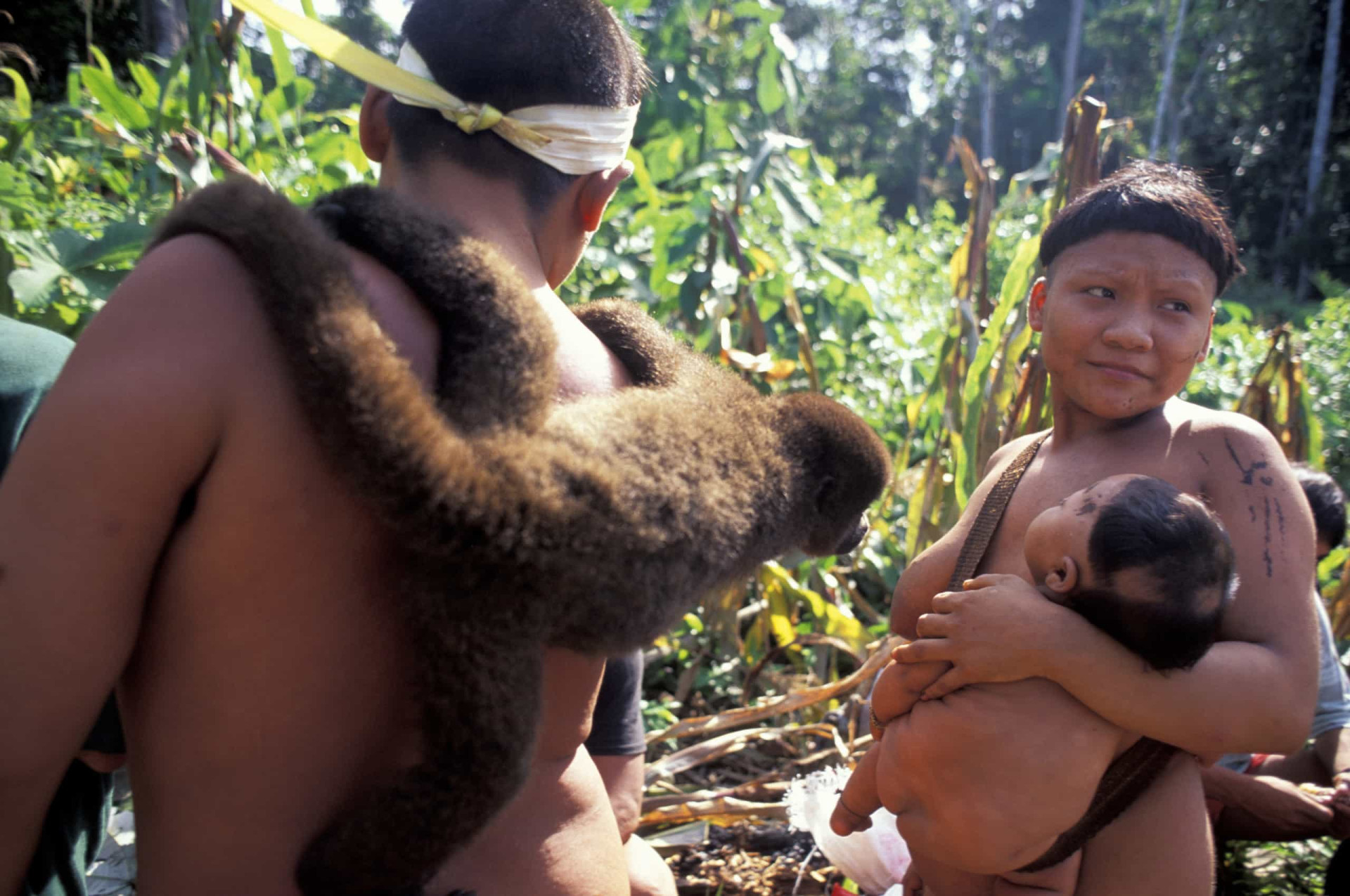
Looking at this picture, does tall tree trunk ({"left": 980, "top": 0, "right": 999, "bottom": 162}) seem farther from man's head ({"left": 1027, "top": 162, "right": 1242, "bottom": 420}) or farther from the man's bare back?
the man's bare back

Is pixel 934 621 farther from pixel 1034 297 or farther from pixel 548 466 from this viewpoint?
pixel 548 466

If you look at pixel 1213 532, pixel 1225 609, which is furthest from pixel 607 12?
pixel 1225 609

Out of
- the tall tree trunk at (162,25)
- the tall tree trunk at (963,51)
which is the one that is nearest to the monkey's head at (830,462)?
the tall tree trunk at (162,25)

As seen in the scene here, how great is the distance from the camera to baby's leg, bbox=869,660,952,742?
5.65 ft

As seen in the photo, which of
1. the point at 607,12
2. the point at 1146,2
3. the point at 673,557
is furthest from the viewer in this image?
the point at 1146,2

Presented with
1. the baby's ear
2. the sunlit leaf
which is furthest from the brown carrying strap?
the sunlit leaf

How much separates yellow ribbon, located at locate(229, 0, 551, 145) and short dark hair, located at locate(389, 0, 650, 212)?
0.02 m

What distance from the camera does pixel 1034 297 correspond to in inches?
79.5

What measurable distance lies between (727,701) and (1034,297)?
253 centimetres

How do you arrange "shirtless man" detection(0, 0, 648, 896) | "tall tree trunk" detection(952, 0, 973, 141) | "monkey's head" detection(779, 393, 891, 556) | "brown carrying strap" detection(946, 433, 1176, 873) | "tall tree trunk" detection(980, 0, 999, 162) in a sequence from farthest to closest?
1. "tall tree trunk" detection(952, 0, 973, 141)
2. "tall tree trunk" detection(980, 0, 999, 162)
3. "brown carrying strap" detection(946, 433, 1176, 873)
4. "monkey's head" detection(779, 393, 891, 556)
5. "shirtless man" detection(0, 0, 648, 896)

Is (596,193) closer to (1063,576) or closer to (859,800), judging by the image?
(1063,576)

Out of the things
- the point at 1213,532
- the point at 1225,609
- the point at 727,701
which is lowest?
the point at 727,701

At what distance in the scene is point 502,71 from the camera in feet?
4.33

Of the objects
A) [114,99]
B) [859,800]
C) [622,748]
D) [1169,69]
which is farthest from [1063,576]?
[1169,69]
